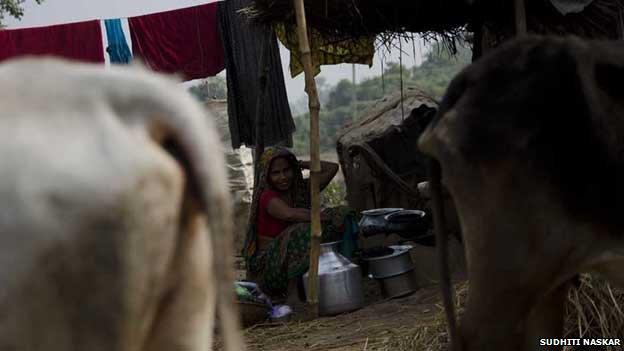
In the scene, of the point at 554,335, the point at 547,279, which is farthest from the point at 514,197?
the point at 554,335

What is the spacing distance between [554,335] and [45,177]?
86.3 inches

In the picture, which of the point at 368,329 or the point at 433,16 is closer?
the point at 368,329

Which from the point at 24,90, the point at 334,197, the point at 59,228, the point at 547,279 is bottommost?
the point at 334,197

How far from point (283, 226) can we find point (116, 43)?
3.28m

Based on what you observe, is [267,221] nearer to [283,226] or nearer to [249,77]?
[283,226]

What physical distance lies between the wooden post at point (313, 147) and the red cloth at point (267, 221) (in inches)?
35.3

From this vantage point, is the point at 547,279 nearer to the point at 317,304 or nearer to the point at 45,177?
the point at 45,177

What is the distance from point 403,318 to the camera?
19.0ft

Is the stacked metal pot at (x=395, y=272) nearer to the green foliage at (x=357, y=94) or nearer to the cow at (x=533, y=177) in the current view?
the cow at (x=533, y=177)

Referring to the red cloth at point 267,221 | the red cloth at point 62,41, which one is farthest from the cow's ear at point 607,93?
the red cloth at point 62,41

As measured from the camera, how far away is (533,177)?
2834 mm

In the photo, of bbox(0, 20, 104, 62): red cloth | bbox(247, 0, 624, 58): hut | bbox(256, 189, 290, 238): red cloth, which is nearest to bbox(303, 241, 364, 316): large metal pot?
bbox(256, 189, 290, 238): red cloth

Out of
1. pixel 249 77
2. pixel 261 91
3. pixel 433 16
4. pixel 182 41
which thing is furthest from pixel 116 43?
pixel 433 16

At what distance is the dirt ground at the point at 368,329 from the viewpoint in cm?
491
